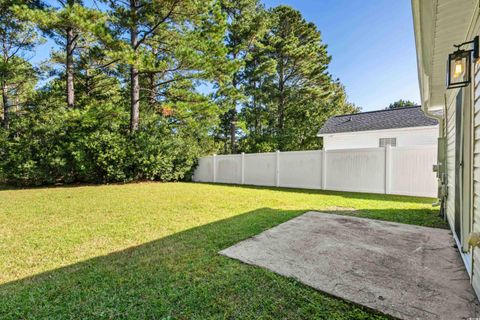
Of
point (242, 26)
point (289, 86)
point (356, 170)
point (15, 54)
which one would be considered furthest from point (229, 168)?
point (15, 54)

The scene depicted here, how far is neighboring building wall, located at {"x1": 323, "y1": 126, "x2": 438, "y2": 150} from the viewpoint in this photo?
10633mm

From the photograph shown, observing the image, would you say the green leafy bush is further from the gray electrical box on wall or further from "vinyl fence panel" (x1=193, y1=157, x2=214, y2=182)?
the gray electrical box on wall

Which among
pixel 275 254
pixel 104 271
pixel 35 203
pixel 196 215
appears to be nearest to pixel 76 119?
pixel 35 203

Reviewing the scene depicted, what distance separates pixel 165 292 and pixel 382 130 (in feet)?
41.7

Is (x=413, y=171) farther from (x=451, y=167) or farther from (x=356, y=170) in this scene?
(x=451, y=167)

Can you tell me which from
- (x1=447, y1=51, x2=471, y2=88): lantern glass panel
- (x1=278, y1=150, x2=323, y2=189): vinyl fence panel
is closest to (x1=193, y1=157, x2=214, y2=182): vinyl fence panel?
(x1=278, y1=150, x2=323, y2=189): vinyl fence panel

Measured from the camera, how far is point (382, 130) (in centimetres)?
Answer: 1166

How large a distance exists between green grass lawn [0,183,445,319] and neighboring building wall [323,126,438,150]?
24.5ft

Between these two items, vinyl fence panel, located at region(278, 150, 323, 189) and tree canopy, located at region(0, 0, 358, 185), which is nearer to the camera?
vinyl fence panel, located at region(278, 150, 323, 189)

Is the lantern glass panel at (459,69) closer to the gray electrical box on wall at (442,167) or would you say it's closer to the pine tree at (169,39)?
the gray electrical box on wall at (442,167)

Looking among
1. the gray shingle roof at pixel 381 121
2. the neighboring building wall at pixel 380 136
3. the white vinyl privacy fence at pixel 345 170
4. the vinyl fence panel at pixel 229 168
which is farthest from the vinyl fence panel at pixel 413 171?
the vinyl fence panel at pixel 229 168

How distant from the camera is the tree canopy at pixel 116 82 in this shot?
9.70m

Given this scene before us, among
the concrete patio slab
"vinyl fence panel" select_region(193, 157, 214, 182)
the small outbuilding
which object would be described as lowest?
the concrete patio slab

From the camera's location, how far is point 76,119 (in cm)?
984
